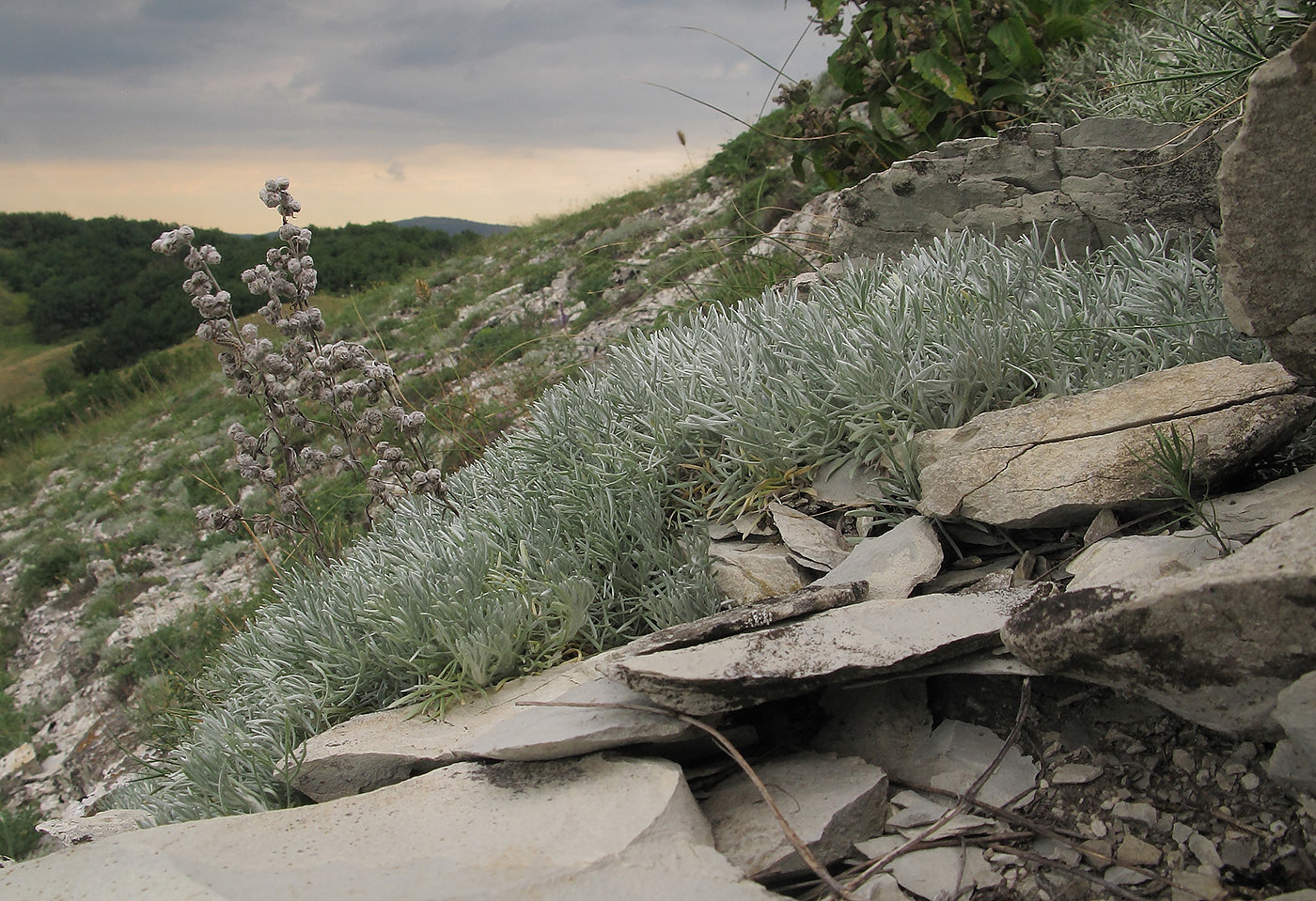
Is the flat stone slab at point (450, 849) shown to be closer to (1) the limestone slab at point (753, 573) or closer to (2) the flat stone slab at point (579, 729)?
(2) the flat stone slab at point (579, 729)

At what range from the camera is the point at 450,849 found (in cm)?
199

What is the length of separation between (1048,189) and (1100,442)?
2474 millimetres

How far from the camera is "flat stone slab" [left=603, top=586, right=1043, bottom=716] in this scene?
2.11 metres

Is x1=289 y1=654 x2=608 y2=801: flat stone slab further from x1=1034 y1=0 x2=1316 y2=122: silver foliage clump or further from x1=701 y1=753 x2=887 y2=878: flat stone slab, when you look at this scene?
x1=1034 y1=0 x2=1316 y2=122: silver foliage clump

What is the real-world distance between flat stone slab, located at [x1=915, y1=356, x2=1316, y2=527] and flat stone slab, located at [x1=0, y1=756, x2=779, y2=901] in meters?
1.34

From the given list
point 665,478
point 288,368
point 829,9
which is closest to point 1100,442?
point 665,478

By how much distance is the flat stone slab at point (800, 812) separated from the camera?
77.1 inches

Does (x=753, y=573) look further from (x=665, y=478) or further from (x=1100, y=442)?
(x=1100, y=442)

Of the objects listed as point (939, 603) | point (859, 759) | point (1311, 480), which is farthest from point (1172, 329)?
point (859, 759)

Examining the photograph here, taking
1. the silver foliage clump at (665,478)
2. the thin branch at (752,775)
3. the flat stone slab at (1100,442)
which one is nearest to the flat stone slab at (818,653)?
the thin branch at (752,775)

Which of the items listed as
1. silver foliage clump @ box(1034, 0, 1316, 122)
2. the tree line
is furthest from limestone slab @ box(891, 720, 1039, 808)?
the tree line

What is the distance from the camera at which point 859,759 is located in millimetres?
2223

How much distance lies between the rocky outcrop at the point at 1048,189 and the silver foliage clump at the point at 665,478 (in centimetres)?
56

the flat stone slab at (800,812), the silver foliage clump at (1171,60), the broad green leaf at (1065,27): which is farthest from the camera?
the broad green leaf at (1065,27)
